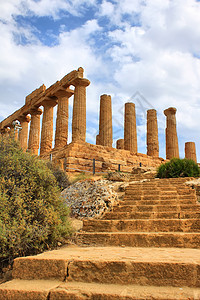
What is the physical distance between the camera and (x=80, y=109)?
20.0 m

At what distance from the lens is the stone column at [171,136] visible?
990 inches

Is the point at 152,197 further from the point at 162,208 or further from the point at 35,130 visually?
the point at 35,130

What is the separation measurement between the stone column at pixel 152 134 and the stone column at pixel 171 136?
134 cm

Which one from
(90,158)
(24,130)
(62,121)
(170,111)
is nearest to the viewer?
(90,158)

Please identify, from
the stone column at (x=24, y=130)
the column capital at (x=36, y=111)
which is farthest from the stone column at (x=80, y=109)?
the stone column at (x=24, y=130)

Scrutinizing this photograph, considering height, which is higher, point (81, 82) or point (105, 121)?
point (81, 82)

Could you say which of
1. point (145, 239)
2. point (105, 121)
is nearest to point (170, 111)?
point (105, 121)

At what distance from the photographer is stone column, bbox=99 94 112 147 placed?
21422 millimetres

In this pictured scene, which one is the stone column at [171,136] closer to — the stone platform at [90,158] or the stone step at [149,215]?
the stone platform at [90,158]

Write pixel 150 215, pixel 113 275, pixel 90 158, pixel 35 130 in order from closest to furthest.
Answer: pixel 113 275
pixel 150 215
pixel 90 158
pixel 35 130

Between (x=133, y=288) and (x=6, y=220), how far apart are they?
2711mm

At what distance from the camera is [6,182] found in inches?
196

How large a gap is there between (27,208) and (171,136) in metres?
22.3

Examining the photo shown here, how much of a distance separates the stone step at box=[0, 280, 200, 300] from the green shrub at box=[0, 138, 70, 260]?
4.56 feet
